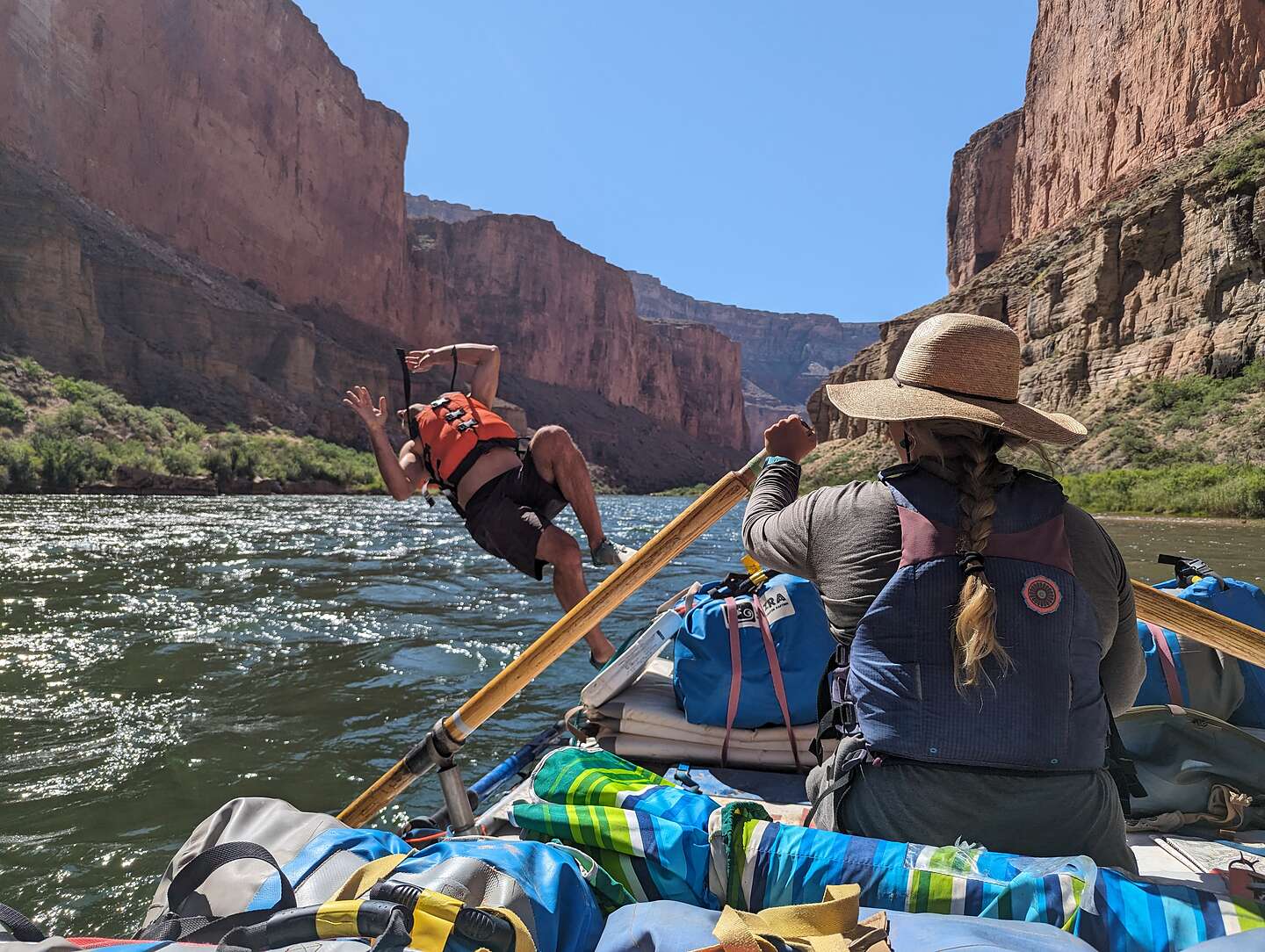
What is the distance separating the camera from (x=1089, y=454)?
24.9 meters

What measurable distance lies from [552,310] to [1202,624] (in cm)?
9762

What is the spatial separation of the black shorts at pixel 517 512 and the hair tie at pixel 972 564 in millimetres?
2557

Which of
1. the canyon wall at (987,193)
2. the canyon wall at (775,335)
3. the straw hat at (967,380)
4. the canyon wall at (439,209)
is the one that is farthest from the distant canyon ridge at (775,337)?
the straw hat at (967,380)

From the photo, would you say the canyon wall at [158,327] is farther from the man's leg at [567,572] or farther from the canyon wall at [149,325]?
the man's leg at [567,572]

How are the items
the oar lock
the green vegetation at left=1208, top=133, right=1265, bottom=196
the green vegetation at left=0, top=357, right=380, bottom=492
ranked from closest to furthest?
the oar lock
the green vegetation at left=1208, top=133, right=1265, bottom=196
the green vegetation at left=0, top=357, right=380, bottom=492

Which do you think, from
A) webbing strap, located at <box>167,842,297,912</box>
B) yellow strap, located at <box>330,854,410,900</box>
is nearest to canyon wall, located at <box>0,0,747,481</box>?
webbing strap, located at <box>167,842,297,912</box>

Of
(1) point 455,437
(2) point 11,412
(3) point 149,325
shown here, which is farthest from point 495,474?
(3) point 149,325

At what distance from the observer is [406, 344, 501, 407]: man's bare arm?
3.98m

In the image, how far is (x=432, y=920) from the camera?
1.10 meters

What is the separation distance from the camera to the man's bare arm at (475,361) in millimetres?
3982

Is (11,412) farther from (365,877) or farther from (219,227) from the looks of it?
(365,877)

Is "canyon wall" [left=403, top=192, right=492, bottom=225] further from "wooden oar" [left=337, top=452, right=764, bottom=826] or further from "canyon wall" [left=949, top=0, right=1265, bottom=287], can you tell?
"wooden oar" [left=337, top=452, right=764, bottom=826]

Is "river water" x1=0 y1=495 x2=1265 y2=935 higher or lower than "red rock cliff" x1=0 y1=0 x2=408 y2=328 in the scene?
lower

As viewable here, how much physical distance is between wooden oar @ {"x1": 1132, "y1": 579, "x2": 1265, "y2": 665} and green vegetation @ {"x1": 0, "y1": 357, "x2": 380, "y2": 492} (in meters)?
30.0
